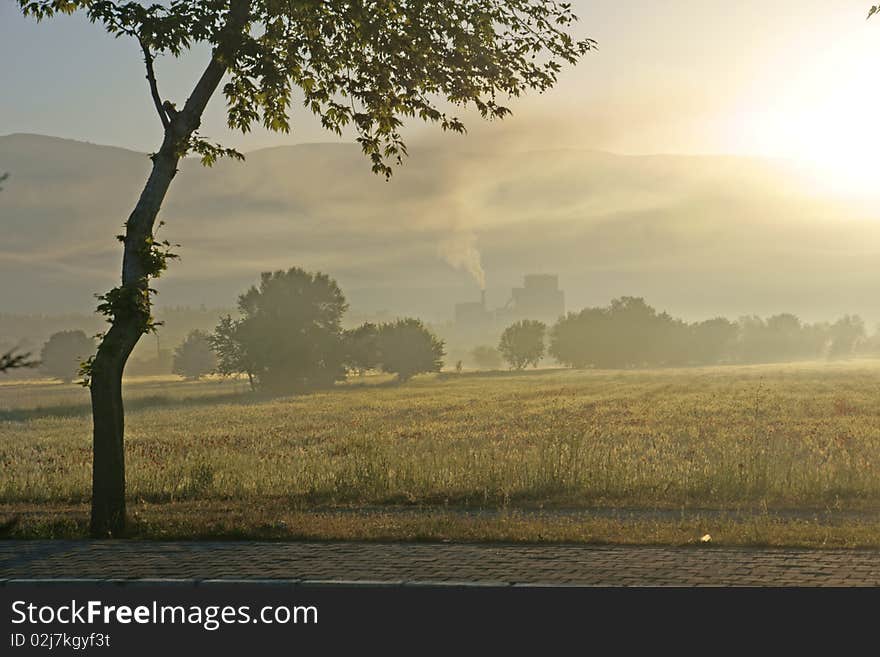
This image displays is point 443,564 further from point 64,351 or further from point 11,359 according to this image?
point 64,351

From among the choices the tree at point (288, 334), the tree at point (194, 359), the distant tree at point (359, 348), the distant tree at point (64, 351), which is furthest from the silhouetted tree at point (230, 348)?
the distant tree at point (64, 351)

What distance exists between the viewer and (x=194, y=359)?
146 metres

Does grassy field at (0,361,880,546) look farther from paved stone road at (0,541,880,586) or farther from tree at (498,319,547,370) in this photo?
tree at (498,319,547,370)

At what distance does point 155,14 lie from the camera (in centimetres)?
1606

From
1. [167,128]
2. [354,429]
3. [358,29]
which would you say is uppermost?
[358,29]

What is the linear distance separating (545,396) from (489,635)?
7113 cm

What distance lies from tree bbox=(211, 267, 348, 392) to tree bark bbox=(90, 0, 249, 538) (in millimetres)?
73306

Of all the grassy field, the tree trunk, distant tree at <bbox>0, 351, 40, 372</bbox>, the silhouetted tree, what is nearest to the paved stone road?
the grassy field

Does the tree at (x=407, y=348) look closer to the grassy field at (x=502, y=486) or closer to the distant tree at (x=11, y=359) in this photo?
the grassy field at (x=502, y=486)

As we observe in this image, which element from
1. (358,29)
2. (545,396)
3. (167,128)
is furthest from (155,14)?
(545,396)

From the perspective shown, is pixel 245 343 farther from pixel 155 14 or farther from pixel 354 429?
pixel 155 14

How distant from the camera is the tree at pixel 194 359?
14600 cm

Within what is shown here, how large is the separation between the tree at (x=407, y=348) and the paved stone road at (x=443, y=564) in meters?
103

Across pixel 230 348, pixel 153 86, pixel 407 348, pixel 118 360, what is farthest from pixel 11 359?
pixel 407 348
